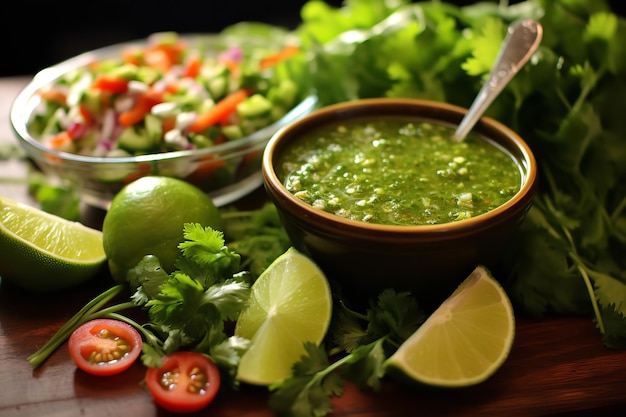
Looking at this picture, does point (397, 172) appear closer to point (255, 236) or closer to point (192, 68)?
point (255, 236)

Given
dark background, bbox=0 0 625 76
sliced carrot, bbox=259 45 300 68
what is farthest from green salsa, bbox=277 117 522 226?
dark background, bbox=0 0 625 76

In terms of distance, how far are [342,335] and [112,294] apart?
2.38 feet

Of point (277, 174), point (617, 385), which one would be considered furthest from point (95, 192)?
point (617, 385)

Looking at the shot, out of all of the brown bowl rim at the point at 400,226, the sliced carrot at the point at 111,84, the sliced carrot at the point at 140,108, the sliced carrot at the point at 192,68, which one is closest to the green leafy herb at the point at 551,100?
the brown bowl rim at the point at 400,226

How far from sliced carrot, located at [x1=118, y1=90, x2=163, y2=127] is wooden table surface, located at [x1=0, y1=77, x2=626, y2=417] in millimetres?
906

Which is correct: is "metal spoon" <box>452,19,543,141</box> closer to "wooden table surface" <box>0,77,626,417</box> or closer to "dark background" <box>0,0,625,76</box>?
"wooden table surface" <box>0,77,626,417</box>

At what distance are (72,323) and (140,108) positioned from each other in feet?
3.23

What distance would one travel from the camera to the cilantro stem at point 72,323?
6.03ft

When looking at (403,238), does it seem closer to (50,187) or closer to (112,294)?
(112,294)

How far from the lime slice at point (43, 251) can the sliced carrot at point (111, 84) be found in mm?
688

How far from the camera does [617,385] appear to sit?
69.4 inches

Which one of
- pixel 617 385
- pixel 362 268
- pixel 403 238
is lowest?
pixel 617 385

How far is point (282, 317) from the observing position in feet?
5.78

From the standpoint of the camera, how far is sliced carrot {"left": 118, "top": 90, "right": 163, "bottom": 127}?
2559 millimetres
